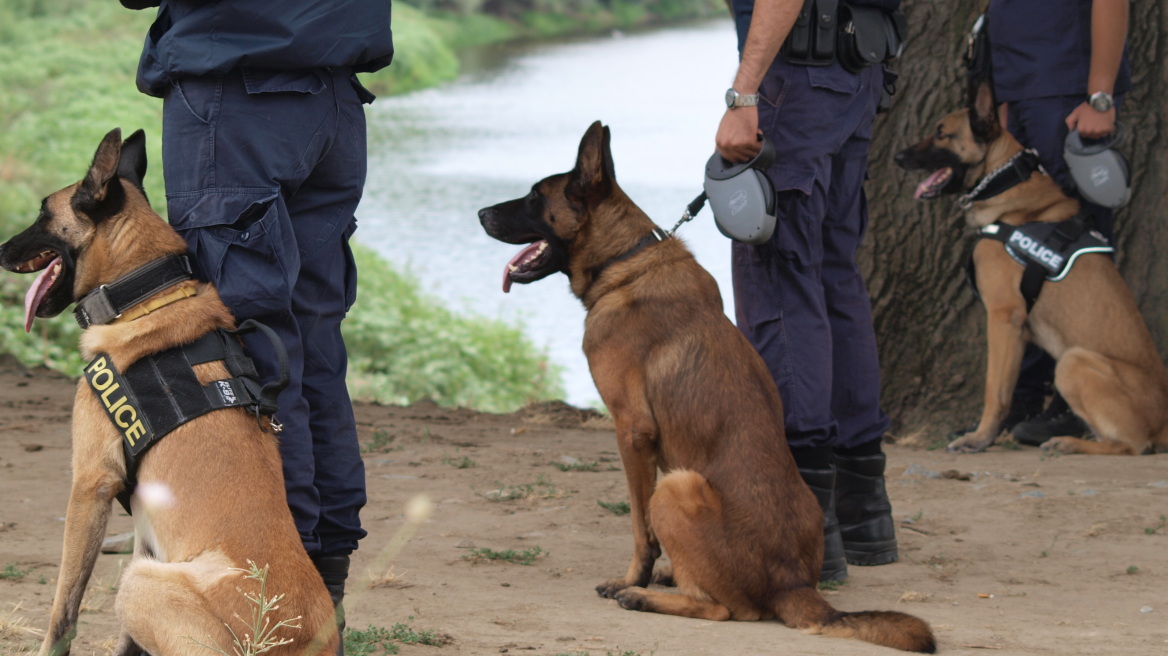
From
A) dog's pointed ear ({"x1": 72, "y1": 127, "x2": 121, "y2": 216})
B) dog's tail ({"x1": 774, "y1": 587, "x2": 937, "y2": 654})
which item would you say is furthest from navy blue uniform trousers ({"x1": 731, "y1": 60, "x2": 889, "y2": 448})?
dog's pointed ear ({"x1": 72, "y1": 127, "x2": 121, "y2": 216})

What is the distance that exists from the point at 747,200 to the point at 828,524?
43.9 inches

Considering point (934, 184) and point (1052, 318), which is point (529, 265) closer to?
point (934, 184)

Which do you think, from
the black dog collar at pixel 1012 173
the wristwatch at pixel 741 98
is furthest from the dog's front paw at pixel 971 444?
the wristwatch at pixel 741 98

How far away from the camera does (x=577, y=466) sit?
5402 millimetres

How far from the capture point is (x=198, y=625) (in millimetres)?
2473

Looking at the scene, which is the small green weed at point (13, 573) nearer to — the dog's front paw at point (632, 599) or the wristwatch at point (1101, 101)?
the dog's front paw at point (632, 599)

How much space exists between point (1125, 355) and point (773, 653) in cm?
355

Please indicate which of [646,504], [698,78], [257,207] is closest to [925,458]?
[646,504]

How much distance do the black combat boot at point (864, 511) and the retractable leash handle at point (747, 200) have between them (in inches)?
37.3

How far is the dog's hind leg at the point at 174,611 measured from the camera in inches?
96.9

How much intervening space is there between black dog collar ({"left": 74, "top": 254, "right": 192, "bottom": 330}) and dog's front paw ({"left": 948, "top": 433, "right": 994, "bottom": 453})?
4.22m

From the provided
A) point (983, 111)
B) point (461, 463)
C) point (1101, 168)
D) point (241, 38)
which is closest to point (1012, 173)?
point (983, 111)

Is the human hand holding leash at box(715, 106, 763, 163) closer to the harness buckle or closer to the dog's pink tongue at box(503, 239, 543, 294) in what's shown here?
the dog's pink tongue at box(503, 239, 543, 294)

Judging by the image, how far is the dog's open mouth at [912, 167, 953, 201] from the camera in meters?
6.01
